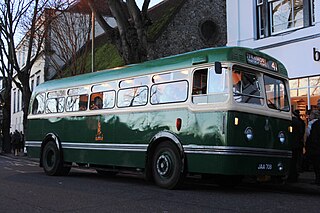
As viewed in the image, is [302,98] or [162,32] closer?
[302,98]

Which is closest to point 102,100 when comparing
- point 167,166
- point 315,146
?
point 167,166

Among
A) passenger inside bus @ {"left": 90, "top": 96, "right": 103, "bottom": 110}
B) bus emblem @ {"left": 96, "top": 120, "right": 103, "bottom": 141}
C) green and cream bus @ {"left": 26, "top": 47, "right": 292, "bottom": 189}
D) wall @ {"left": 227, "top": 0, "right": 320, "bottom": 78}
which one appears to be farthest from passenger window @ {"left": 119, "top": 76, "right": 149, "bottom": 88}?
wall @ {"left": 227, "top": 0, "right": 320, "bottom": 78}

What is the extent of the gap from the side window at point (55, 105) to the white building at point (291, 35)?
702cm

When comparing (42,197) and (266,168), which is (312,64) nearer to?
(266,168)

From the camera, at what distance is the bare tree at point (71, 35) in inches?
1031

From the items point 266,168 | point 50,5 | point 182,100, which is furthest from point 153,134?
point 50,5

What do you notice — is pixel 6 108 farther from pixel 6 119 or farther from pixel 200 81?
pixel 200 81

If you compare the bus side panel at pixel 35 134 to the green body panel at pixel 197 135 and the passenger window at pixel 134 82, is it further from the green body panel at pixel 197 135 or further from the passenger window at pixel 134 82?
the passenger window at pixel 134 82

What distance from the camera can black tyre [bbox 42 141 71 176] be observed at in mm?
13977

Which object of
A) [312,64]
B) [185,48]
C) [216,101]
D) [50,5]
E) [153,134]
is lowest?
[153,134]

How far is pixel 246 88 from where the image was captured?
9648 millimetres

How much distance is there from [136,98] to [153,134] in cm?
122

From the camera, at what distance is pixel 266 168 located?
31.8 ft

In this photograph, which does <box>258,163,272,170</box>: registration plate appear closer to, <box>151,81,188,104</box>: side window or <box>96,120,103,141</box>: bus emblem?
<box>151,81,188,104</box>: side window
